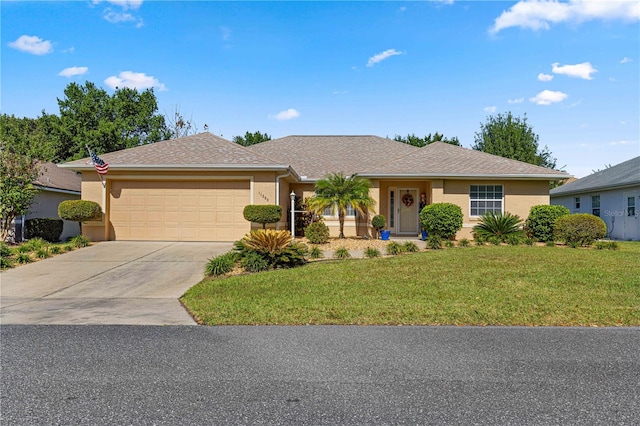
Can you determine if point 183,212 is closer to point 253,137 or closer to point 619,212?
point 619,212

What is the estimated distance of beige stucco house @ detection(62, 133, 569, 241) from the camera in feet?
52.0

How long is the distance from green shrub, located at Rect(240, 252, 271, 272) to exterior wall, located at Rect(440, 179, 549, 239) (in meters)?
9.92

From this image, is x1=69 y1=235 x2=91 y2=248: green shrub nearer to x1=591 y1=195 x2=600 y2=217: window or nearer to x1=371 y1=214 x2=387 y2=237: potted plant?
x1=371 y1=214 x2=387 y2=237: potted plant

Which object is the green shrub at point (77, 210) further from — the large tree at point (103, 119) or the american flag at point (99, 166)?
the large tree at point (103, 119)

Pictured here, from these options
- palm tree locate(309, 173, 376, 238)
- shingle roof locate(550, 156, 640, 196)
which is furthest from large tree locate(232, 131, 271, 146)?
shingle roof locate(550, 156, 640, 196)

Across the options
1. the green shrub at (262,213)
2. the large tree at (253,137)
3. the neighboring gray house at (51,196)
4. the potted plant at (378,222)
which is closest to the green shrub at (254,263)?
the green shrub at (262,213)

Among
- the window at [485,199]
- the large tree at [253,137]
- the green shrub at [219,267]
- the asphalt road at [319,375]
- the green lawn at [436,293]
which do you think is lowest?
the asphalt road at [319,375]

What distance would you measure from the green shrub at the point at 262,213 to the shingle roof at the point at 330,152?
461cm

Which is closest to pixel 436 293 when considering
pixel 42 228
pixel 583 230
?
pixel 583 230

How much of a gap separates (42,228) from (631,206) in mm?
26529

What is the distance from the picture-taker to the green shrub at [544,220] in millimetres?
16016

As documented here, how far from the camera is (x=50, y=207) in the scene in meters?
19.0

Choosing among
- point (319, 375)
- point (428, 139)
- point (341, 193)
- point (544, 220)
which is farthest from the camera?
point (428, 139)

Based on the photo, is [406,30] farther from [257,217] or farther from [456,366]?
[456,366]
